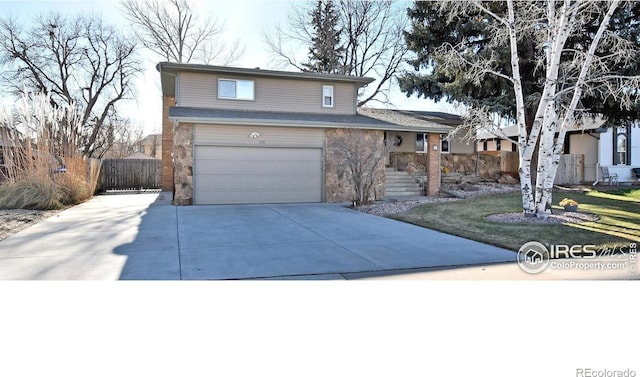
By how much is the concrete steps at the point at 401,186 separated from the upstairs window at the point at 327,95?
3838mm

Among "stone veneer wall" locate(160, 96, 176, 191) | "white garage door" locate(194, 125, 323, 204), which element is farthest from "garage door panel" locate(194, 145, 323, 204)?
"stone veneer wall" locate(160, 96, 176, 191)

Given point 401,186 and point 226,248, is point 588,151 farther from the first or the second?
point 226,248

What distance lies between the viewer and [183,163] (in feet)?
41.6

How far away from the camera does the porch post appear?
15711mm

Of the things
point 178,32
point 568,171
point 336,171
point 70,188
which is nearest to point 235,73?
point 336,171

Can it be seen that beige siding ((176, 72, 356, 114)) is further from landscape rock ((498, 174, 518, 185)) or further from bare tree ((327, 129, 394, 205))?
landscape rock ((498, 174, 518, 185))

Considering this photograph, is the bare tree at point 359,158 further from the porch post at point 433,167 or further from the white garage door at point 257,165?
the porch post at point 433,167

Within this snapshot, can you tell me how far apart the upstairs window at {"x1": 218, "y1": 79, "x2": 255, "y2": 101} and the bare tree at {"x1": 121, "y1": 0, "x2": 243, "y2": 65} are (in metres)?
13.9

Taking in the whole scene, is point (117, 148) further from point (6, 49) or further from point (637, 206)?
point (637, 206)

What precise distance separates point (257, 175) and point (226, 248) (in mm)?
7139

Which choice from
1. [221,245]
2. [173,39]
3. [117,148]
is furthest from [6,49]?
[221,245]

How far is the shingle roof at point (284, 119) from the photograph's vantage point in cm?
1248

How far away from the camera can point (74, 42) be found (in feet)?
81.9

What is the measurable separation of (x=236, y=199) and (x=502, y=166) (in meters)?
14.9
